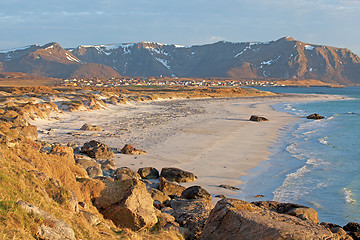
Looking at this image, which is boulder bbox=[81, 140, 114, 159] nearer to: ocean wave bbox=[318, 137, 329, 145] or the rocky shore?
the rocky shore

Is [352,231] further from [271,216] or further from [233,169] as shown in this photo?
[233,169]

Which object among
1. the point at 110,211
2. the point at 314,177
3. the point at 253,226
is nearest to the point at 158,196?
the point at 110,211

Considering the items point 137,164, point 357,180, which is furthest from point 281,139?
point 137,164

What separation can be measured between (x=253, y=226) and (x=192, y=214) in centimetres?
239

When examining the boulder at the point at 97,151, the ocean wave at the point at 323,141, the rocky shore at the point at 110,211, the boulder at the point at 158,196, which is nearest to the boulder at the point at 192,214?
the rocky shore at the point at 110,211

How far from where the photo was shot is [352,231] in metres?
8.48

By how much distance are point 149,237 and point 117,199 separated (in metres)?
1.20

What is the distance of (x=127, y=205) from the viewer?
259 inches

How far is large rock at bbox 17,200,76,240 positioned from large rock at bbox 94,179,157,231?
2.16 meters

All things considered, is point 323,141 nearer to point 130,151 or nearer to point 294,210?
point 130,151

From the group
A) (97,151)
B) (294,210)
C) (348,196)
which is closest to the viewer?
(294,210)

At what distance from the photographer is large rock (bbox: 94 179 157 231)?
256 inches

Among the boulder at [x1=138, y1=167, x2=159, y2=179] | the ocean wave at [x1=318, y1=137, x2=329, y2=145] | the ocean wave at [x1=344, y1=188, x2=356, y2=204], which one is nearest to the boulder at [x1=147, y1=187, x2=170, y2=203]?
the boulder at [x1=138, y1=167, x2=159, y2=179]

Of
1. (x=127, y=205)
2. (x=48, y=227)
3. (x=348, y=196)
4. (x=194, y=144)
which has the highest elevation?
(x=48, y=227)
